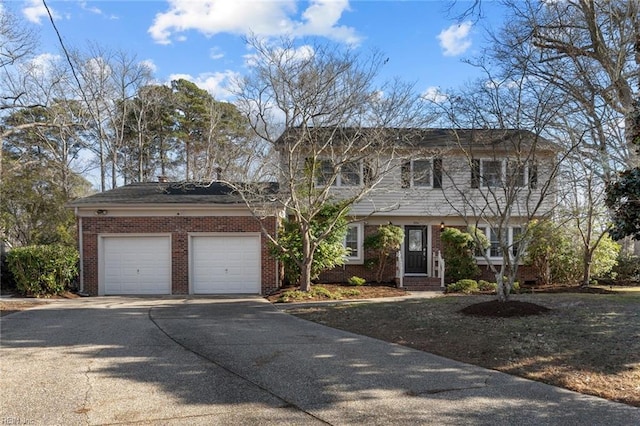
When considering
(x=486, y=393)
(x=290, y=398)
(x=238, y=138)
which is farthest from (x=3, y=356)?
(x=238, y=138)

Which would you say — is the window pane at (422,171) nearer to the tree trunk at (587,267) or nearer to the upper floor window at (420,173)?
the upper floor window at (420,173)

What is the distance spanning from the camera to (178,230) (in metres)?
15.2

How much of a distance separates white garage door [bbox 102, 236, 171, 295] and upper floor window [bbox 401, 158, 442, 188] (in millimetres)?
8648

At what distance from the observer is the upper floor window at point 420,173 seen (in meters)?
16.8

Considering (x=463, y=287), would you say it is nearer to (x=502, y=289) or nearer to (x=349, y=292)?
(x=349, y=292)

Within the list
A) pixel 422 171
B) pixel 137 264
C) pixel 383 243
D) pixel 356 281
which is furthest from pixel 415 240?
pixel 137 264

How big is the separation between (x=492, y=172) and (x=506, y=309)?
3.26 m

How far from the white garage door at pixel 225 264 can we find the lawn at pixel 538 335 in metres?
4.38

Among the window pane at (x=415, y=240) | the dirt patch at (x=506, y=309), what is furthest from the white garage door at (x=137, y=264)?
the dirt patch at (x=506, y=309)

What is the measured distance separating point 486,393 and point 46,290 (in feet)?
43.8

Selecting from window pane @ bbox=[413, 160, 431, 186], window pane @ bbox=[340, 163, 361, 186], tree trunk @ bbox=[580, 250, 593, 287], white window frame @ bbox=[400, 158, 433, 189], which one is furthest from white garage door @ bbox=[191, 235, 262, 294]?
tree trunk @ bbox=[580, 250, 593, 287]

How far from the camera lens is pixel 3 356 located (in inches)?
270

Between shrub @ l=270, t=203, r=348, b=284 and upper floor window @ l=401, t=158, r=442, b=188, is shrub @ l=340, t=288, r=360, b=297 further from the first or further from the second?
upper floor window @ l=401, t=158, r=442, b=188

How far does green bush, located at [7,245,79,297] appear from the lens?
1389 cm
